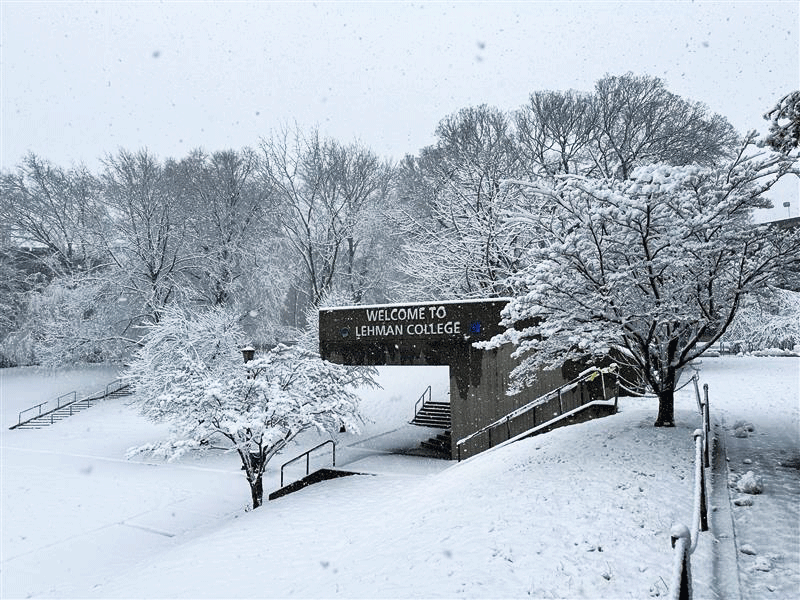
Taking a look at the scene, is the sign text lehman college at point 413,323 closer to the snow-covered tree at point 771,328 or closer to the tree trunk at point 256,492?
the tree trunk at point 256,492

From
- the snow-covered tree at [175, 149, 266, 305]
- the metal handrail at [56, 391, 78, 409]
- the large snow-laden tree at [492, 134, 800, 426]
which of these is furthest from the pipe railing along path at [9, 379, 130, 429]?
the large snow-laden tree at [492, 134, 800, 426]

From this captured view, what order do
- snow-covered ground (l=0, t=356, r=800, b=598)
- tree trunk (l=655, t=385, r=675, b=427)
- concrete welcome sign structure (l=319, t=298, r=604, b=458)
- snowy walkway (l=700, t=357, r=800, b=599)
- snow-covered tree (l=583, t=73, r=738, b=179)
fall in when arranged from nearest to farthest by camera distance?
snowy walkway (l=700, t=357, r=800, b=599) < snow-covered ground (l=0, t=356, r=800, b=598) < tree trunk (l=655, t=385, r=675, b=427) < concrete welcome sign structure (l=319, t=298, r=604, b=458) < snow-covered tree (l=583, t=73, r=738, b=179)

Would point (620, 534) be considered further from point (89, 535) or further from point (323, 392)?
point (89, 535)

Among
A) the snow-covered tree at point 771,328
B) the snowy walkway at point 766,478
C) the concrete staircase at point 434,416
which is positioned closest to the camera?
the snowy walkway at point 766,478

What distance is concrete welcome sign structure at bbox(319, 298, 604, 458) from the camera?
15977 mm

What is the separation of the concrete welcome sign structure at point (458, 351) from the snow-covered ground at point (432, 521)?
1.85m

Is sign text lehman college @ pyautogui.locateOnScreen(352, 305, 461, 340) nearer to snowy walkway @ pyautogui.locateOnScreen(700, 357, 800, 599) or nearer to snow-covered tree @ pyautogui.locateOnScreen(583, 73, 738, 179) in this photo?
snowy walkway @ pyautogui.locateOnScreen(700, 357, 800, 599)

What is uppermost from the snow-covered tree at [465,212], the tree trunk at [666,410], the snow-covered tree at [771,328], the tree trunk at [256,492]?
the snow-covered tree at [465,212]

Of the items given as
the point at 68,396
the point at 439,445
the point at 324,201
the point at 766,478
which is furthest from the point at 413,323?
the point at 68,396

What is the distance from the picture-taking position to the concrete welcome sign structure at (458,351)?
1598 centimetres

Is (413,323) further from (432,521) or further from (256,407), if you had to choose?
(432,521)

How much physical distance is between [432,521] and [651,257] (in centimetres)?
558

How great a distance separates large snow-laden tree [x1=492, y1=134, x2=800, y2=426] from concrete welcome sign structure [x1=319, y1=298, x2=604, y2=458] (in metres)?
5.36

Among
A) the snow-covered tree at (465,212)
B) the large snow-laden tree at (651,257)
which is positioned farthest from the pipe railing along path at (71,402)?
the large snow-laden tree at (651,257)
